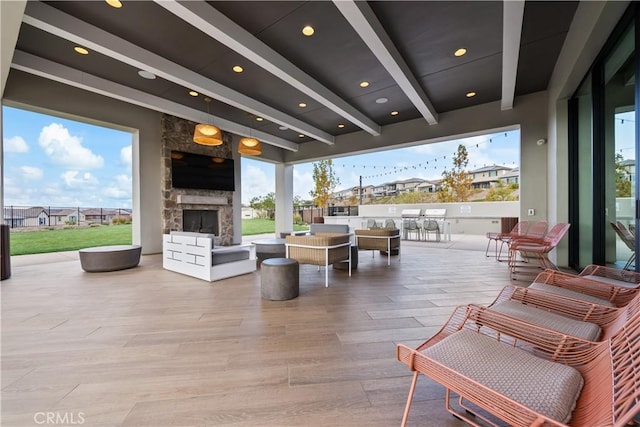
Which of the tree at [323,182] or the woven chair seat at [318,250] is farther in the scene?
the tree at [323,182]

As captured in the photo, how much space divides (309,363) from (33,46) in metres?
5.81

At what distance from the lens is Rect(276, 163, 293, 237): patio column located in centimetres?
1002

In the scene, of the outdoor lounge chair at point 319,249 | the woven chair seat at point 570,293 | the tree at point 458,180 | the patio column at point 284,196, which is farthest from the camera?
the tree at point 458,180

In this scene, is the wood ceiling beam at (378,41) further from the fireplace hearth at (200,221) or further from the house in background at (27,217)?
the house in background at (27,217)

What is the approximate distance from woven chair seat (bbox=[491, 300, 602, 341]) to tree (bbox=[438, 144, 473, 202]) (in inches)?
454

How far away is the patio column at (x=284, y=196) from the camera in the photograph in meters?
10.0

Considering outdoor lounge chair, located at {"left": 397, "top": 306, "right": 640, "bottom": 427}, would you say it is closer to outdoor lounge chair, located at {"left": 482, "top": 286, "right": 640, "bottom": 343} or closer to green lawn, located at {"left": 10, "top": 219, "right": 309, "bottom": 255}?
outdoor lounge chair, located at {"left": 482, "top": 286, "right": 640, "bottom": 343}

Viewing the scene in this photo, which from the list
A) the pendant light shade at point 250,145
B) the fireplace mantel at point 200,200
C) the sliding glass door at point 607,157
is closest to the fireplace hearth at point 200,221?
the fireplace mantel at point 200,200

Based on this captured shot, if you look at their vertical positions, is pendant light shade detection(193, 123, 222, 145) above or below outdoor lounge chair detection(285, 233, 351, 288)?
above

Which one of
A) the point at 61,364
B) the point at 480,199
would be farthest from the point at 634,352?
the point at 480,199

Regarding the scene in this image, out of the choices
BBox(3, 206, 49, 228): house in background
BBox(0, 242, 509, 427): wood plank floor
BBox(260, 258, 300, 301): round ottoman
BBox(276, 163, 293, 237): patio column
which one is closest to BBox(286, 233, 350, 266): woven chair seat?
BBox(0, 242, 509, 427): wood plank floor

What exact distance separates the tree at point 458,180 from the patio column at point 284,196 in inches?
293
